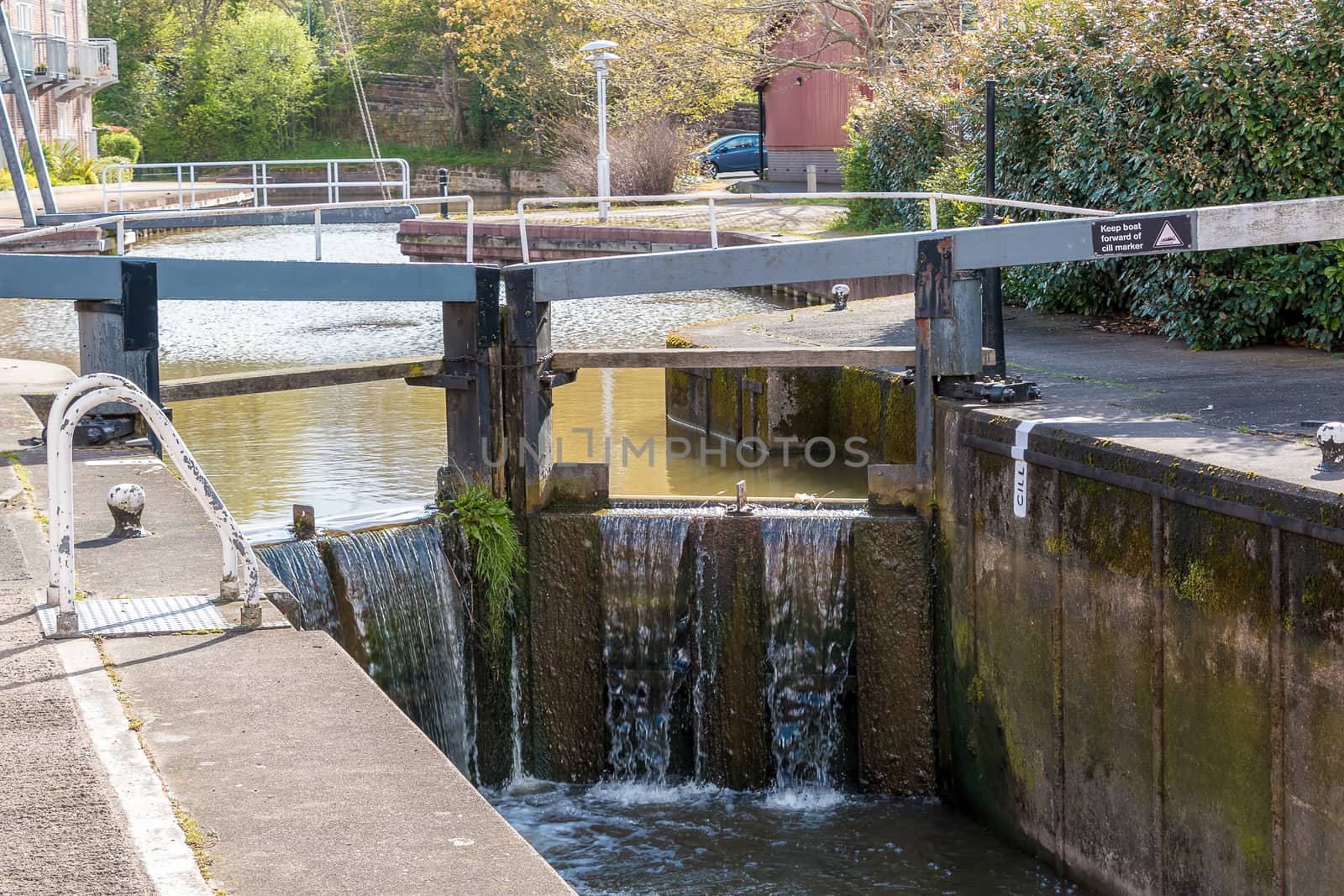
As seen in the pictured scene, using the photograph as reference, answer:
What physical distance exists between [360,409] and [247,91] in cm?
5448

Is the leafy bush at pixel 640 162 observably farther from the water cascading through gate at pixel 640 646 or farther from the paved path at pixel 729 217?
the water cascading through gate at pixel 640 646

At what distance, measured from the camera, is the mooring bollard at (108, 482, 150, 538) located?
7.11 meters

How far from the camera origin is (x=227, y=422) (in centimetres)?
1656

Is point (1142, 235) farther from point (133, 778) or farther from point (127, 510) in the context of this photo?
point (133, 778)

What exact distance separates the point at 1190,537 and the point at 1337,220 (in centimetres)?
301

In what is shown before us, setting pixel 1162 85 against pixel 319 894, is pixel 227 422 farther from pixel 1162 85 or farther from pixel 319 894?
pixel 319 894

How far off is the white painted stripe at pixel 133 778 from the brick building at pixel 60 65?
45328 mm

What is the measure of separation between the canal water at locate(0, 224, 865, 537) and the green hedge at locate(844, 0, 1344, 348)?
10.5ft

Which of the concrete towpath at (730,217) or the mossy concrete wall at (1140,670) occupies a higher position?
the concrete towpath at (730,217)

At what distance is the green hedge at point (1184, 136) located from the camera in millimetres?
12469

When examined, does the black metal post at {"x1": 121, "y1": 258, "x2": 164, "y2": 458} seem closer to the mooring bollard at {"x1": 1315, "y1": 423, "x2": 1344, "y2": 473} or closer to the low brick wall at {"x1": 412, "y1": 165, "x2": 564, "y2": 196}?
the mooring bollard at {"x1": 1315, "y1": 423, "x2": 1344, "y2": 473}

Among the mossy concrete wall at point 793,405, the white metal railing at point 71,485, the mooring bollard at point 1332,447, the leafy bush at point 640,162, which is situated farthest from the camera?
the leafy bush at point 640,162

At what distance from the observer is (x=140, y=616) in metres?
6.00

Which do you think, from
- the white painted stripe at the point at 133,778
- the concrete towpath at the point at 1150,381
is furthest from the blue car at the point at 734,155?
the white painted stripe at the point at 133,778
